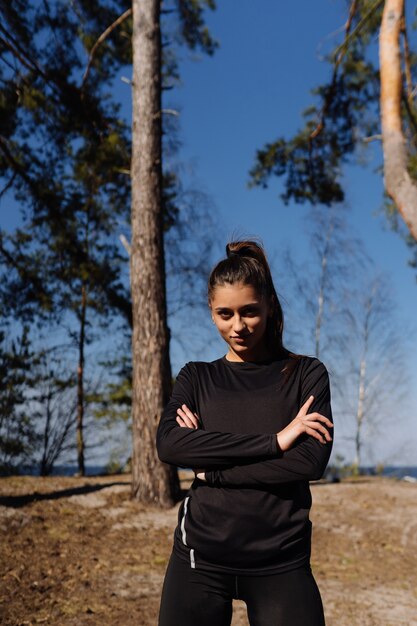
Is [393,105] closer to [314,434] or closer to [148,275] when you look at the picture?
[148,275]

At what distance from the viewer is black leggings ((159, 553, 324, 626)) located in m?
1.73

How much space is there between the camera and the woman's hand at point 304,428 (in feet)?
6.03

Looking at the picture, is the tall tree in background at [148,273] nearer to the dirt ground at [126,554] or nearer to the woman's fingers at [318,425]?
the dirt ground at [126,554]

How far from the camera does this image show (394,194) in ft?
30.7

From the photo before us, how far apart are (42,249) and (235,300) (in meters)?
11.3

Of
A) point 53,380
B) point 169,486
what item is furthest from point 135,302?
point 53,380

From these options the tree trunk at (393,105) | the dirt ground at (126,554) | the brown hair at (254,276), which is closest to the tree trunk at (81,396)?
the dirt ground at (126,554)

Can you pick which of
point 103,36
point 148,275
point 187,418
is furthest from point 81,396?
point 187,418

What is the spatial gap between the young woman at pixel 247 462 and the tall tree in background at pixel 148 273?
6.12m

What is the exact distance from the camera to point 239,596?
1.81 m

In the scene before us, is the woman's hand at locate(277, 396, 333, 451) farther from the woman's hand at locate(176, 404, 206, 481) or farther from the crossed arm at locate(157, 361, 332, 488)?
the woman's hand at locate(176, 404, 206, 481)

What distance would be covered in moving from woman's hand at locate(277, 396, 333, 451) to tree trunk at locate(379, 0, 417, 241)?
8.04m

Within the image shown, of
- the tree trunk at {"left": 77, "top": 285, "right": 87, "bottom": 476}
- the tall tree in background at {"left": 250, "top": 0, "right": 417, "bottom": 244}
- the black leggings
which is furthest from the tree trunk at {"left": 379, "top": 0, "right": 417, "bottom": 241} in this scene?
the black leggings

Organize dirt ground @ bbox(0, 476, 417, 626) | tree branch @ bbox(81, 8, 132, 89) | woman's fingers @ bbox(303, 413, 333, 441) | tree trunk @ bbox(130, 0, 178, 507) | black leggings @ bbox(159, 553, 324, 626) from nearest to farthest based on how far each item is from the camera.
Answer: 1. black leggings @ bbox(159, 553, 324, 626)
2. woman's fingers @ bbox(303, 413, 333, 441)
3. dirt ground @ bbox(0, 476, 417, 626)
4. tree trunk @ bbox(130, 0, 178, 507)
5. tree branch @ bbox(81, 8, 132, 89)
